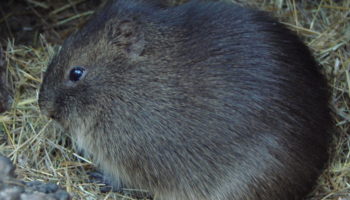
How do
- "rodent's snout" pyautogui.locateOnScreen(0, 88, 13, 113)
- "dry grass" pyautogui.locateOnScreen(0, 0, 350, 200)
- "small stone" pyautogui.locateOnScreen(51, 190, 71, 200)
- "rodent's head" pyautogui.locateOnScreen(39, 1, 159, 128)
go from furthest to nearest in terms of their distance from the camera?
"rodent's snout" pyautogui.locateOnScreen(0, 88, 13, 113) < "dry grass" pyautogui.locateOnScreen(0, 0, 350, 200) < "rodent's head" pyautogui.locateOnScreen(39, 1, 159, 128) < "small stone" pyautogui.locateOnScreen(51, 190, 71, 200)

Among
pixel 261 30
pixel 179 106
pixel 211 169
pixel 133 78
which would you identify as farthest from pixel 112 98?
pixel 261 30

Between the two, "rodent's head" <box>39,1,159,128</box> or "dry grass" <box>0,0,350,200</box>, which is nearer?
"rodent's head" <box>39,1,159,128</box>

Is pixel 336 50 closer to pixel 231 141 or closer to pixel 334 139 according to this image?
pixel 334 139

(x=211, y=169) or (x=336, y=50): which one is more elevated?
(x=336, y=50)

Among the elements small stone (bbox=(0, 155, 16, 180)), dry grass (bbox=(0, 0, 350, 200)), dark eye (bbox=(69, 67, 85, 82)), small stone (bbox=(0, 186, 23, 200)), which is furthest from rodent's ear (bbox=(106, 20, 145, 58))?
small stone (bbox=(0, 186, 23, 200))

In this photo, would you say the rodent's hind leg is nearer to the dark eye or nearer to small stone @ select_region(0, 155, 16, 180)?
the dark eye

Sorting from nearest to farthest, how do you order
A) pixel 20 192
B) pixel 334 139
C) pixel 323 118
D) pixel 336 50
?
pixel 20 192 < pixel 323 118 < pixel 334 139 < pixel 336 50
